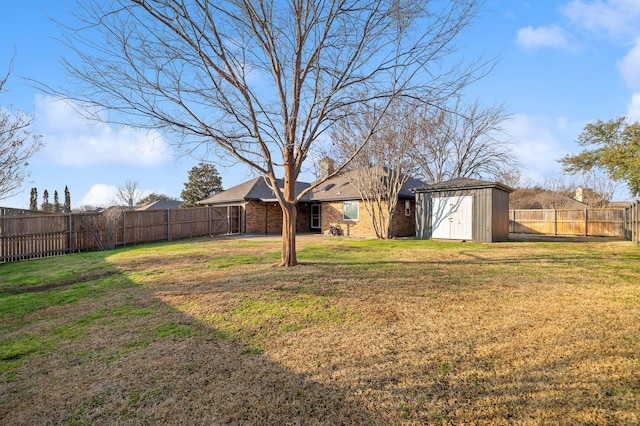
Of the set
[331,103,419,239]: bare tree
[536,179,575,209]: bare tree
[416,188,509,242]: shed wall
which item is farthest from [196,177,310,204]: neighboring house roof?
[536,179,575,209]: bare tree

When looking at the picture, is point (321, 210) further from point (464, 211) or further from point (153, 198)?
point (153, 198)

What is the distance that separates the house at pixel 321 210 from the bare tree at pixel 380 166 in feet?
2.66

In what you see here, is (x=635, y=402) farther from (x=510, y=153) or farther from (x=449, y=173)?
(x=510, y=153)

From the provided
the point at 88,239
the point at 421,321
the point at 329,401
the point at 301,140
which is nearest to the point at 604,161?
the point at 301,140

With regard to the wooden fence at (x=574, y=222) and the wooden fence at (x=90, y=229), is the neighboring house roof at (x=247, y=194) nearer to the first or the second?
the wooden fence at (x=90, y=229)

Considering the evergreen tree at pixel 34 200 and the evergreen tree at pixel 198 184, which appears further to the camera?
the evergreen tree at pixel 34 200

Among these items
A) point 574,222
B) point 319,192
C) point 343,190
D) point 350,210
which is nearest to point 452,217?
point 350,210

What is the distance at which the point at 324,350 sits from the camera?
3268 mm

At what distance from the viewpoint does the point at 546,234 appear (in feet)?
64.7

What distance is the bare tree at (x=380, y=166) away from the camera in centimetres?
1384

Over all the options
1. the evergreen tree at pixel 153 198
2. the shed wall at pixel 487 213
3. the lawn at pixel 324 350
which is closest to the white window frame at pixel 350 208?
the shed wall at pixel 487 213

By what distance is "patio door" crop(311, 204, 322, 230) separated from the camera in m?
22.3

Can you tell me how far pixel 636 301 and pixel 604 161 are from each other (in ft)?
64.6

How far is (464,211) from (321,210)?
9143 millimetres
